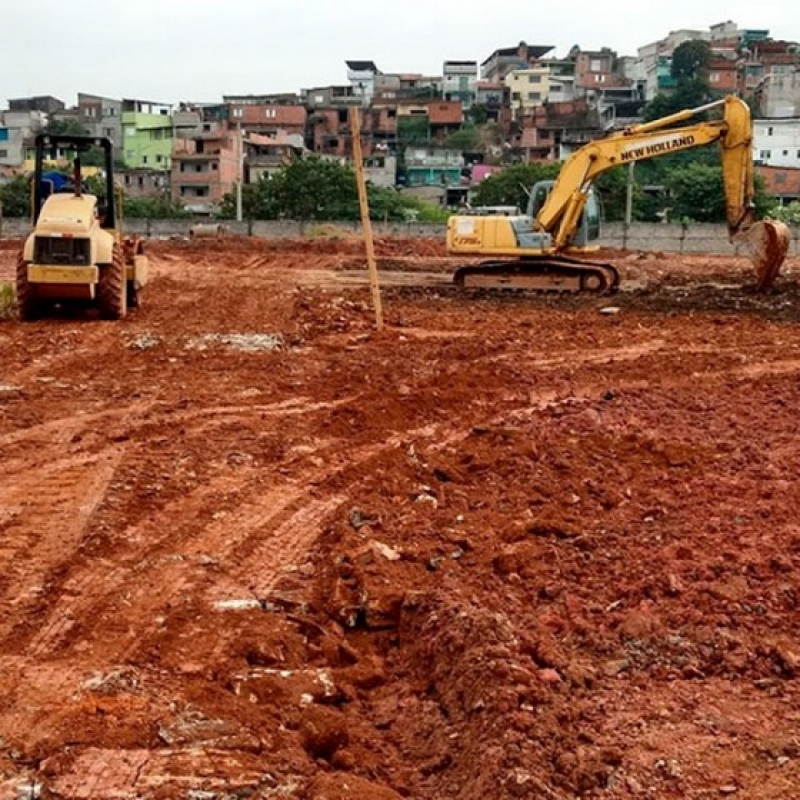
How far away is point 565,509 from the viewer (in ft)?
21.2

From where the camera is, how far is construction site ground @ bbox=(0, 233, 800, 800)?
147 inches

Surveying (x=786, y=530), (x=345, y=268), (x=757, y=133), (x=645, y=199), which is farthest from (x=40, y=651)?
(x=757, y=133)

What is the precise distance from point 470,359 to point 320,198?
4467 cm

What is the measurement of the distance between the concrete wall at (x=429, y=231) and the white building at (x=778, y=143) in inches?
1847

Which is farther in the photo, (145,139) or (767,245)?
(145,139)

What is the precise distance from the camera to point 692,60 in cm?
10069

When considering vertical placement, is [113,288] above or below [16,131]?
below

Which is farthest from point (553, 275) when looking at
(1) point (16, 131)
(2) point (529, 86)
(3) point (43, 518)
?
(2) point (529, 86)

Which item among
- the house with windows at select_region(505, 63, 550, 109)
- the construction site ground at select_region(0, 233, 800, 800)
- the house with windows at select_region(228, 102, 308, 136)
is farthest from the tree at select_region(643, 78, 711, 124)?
the construction site ground at select_region(0, 233, 800, 800)

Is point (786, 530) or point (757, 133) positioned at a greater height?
point (757, 133)

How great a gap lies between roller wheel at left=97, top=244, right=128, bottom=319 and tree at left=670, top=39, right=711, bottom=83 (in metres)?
94.7

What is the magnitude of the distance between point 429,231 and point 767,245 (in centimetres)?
2666

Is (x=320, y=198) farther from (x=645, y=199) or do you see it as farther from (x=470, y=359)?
(x=470, y=359)

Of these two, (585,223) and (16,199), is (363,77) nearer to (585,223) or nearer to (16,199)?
(16,199)
